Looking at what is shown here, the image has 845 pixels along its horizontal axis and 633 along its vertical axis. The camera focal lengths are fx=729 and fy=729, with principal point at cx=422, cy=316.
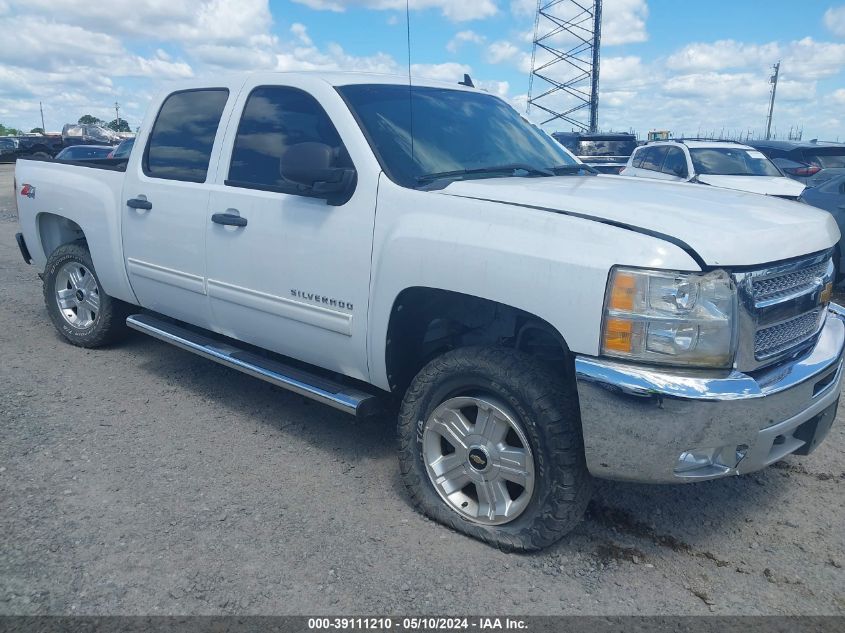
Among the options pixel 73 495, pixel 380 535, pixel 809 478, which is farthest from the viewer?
pixel 809 478

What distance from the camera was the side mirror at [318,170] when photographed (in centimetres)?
331

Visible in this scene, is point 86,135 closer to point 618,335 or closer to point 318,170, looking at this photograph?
point 318,170

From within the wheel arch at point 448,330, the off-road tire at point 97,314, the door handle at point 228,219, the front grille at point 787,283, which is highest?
the door handle at point 228,219

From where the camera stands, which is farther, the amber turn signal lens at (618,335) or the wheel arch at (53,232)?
the wheel arch at (53,232)

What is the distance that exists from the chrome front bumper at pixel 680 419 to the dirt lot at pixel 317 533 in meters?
0.51

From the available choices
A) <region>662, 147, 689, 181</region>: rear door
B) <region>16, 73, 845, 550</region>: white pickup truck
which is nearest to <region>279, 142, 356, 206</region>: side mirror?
<region>16, 73, 845, 550</region>: white pickup truck

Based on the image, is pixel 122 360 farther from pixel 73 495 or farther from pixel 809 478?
pixel 809 478

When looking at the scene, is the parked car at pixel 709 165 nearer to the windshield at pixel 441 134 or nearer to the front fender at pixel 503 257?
the windshield at pixel 441 134

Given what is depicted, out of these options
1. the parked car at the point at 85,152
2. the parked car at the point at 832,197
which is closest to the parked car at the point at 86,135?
the parked car at the point at 85,152

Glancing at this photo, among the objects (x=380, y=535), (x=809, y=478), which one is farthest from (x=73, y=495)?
(x=809, y=478)

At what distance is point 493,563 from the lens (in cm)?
299

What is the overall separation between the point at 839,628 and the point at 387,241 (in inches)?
90.6

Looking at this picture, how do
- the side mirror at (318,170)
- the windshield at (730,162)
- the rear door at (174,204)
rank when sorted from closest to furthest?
the side mirror at (318,170) → the rear door at (174,204) → the windshield at (730,162)

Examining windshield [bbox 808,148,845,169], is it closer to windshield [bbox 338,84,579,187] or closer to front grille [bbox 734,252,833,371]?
windshield [bbox 338,84,579,187]
